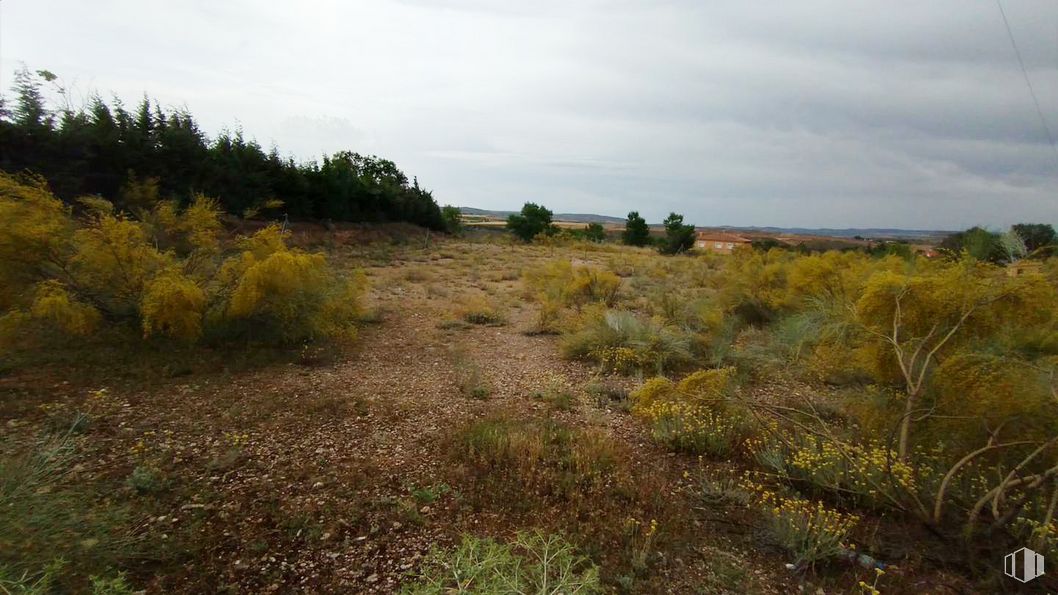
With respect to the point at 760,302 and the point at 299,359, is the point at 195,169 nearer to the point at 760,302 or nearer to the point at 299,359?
the point at 299,359

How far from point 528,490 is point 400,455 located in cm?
134

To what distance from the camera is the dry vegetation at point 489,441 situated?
9.89 ft

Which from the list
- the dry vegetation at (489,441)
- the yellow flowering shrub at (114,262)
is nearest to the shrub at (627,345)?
the dry vegetation at (489,441)


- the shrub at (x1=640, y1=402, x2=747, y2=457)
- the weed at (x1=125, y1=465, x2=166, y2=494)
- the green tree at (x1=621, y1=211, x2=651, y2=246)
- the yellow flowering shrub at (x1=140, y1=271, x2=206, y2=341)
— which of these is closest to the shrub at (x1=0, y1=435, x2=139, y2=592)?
the weed at (x1=125, y1=465, x2=166, y2=494)

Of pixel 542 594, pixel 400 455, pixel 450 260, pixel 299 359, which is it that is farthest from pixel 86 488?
pixel 450 260

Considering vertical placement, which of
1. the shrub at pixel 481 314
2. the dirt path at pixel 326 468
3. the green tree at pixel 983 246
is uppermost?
the green tree at pixel 983 246

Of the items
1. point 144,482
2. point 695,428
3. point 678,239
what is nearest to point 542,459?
point 695,428

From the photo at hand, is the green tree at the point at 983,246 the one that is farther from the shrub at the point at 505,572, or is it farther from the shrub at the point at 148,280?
the shrub at the point at 148,280

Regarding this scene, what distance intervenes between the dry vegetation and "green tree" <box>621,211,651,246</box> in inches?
1438

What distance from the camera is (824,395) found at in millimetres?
6297

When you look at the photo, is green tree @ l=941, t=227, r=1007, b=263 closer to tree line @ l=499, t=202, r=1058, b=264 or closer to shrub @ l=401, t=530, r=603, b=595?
tree line @ l=499, t=202, r=1058, b=264

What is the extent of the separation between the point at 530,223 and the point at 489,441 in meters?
34.6

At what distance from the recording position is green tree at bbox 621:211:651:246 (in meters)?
43.7

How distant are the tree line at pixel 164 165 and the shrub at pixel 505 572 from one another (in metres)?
9.65
